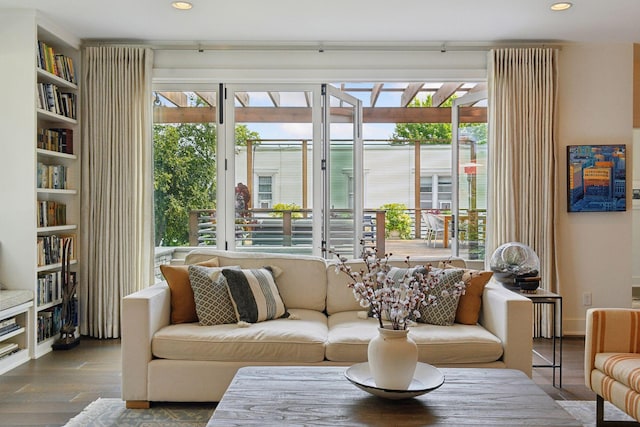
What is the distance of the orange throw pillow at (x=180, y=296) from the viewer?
124 inches

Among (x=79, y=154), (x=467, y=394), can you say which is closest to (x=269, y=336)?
(x=467, y=394)

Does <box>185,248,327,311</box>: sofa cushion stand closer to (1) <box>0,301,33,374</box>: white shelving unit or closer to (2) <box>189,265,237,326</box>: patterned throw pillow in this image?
(2) <box>189,265,237,326</box>: patterned throw pillow

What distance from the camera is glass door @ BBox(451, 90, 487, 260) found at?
4726 mm

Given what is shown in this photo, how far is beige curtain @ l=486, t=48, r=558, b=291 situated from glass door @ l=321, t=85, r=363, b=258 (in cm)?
128

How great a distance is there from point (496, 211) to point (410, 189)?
6.81 metres

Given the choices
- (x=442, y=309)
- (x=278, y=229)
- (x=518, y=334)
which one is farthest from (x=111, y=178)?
(x=518, y=334)

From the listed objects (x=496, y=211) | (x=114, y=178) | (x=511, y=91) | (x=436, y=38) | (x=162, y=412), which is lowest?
(x=162, y=412)

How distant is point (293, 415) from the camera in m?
1.78

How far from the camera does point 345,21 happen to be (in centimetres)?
404

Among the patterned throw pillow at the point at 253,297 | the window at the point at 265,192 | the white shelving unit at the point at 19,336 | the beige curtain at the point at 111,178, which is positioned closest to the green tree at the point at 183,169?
the beige curtain at the point at 111,178

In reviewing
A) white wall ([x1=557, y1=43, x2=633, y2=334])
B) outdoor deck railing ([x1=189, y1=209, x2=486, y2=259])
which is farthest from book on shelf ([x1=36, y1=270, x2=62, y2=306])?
white wall ([x1=557, y1=43, x2=633, y2=334])

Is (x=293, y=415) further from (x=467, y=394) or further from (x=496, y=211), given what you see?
(x=496, y=211)

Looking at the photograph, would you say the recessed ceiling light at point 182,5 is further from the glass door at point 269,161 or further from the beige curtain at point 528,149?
the beige curtain at point 528,149

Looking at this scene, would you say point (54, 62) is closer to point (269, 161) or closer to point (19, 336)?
point (269, 161)
